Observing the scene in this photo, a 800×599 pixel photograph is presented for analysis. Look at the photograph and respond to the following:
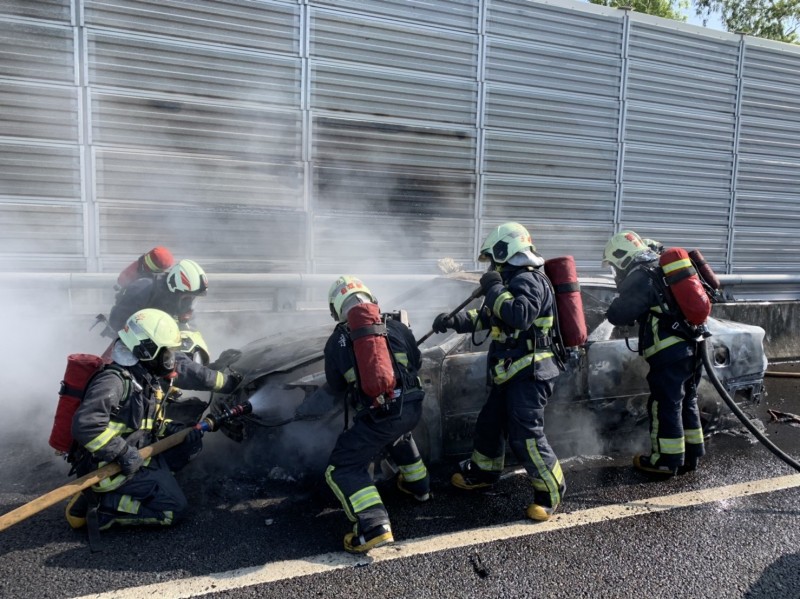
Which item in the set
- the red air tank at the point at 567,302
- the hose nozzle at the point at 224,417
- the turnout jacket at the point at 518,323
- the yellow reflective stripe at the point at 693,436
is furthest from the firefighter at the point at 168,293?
the yellow reflective stripe at the point at 693,436

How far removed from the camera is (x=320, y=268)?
791 centimetres

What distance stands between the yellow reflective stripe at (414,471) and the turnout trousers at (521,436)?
0.46 metres

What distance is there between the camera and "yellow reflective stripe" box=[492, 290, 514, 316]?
143 inches

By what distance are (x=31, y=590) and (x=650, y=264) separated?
4.19 m

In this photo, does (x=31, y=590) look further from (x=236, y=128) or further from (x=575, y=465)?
(x=236, y=128)

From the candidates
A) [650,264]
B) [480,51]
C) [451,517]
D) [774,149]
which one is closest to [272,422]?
[451,517]

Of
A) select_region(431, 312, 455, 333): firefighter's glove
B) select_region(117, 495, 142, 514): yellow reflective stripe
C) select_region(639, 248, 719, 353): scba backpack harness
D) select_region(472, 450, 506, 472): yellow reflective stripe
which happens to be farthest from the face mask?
select_region(639, 248, 719, 353): scba backpack harness

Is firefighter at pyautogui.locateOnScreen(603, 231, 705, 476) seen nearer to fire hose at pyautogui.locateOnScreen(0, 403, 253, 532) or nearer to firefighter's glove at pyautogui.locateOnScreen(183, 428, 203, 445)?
fire hose at pyautogui.locateOnScreen(0, 403, 253, 532)

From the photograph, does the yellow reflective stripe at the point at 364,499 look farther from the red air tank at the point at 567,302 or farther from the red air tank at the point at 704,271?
the red air tank at the point at 704,271

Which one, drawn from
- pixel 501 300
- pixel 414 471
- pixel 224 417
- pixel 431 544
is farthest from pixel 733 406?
pixel 224 417

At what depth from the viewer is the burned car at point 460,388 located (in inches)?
156

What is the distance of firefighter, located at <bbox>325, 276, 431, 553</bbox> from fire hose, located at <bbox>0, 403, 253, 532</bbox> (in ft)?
2.31

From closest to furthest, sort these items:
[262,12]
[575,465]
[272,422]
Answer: [272,422] < [575,465] < [262,12]

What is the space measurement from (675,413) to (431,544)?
2.04 metres
